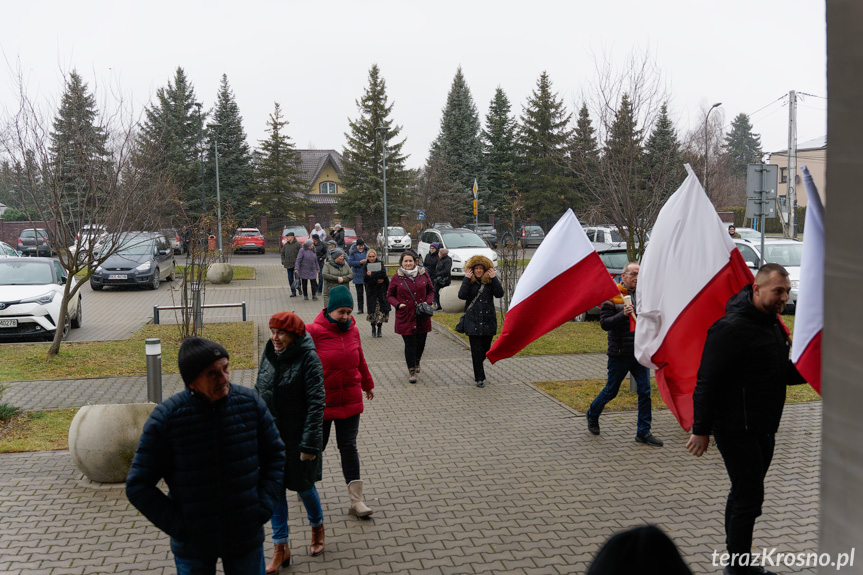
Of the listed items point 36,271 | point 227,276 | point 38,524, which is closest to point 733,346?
point 38,524

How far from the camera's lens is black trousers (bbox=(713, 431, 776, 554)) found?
4.95 m

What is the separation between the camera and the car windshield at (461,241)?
1264 inches

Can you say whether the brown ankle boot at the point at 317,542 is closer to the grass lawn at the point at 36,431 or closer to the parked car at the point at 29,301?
the grass lawn at the point at 36,431

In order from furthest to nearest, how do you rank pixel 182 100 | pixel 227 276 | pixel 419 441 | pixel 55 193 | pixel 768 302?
pixel 182 100 < pixel 227 276 < pixel 55 193 < pixel 419 441 < pixel 768 302

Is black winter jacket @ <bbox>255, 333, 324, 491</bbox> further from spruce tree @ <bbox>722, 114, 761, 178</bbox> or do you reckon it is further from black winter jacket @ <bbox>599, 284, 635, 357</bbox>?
spruce tree @ <bbox>722, 114, 761, 178</bbox>

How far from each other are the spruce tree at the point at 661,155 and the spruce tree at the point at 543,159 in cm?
3881

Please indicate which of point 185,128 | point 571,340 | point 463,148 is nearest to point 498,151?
point 463,148

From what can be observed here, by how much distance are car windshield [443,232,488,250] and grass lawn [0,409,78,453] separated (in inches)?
898

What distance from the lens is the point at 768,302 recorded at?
484cm

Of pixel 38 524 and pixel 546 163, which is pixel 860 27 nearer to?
pixel 38 524

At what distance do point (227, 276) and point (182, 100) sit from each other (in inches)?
1318

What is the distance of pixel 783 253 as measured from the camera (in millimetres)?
20844

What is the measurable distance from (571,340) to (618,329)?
23.9 ft

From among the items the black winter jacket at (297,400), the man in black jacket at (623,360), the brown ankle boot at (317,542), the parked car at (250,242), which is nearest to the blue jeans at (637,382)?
the man in black jacket at (623,360)
